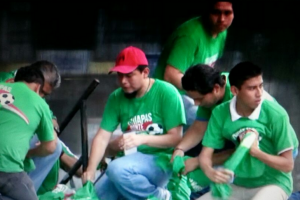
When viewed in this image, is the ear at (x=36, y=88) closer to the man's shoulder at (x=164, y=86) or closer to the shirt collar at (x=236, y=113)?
the man's shoulder at (x=164, y=86)

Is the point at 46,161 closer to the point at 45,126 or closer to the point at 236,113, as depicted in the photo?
the point at 45,126

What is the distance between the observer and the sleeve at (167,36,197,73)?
231 inches

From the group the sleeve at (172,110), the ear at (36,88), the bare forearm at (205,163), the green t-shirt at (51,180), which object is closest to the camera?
the bare forearm at (205,163)

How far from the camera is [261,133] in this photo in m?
5.01

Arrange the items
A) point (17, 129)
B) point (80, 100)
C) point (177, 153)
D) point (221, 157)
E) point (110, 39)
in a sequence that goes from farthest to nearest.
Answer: point (110, 39) < point (80, 100) < point (177, 153) < point (221, 157) < point (17, 129)

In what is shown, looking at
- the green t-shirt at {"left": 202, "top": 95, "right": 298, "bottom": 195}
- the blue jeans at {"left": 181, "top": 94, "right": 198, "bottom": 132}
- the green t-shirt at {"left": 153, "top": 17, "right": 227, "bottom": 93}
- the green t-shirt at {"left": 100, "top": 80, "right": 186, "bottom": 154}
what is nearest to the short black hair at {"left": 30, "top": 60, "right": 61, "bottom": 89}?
the green t-shirt at {"left": 100, "top": 80, "right": 186, "bottom": 154}

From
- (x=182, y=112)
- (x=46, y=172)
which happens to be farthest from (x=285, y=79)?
(x=46, y=172)

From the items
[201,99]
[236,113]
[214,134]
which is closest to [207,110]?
[201,99]

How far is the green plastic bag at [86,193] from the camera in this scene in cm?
531

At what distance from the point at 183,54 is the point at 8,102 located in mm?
1430

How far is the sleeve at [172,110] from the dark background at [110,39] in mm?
1382

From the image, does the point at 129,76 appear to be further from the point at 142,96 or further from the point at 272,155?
the point at 272,155

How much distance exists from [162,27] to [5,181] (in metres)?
2.39

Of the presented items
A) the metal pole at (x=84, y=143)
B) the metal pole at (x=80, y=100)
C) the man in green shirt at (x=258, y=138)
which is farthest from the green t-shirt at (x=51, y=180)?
the man in green shirt at (x=258, y=138)
